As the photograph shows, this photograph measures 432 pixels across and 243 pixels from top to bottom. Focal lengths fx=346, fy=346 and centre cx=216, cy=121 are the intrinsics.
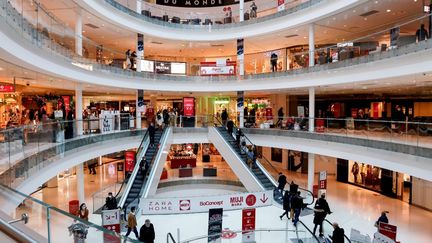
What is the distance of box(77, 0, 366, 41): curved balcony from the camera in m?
17.9

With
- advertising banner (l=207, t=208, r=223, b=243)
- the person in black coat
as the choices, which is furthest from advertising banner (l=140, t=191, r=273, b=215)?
the person in black coat

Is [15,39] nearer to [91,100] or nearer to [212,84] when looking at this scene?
[212,84]

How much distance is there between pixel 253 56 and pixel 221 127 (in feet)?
18.7

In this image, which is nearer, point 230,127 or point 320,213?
point 320,213

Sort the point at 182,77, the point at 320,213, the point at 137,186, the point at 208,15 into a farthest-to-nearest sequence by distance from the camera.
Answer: the point at 208,15 < the point at 182,77 < the point at 137,186 < the point at 320,213

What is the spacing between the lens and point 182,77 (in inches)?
976

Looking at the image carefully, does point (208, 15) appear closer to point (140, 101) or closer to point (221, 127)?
point (140, 101)

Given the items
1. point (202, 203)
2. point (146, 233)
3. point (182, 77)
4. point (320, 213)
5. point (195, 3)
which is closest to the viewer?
point (146, 233)

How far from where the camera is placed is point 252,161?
18.9 meters

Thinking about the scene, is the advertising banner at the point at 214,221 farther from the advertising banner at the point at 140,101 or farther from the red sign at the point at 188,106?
the red sign at the point at 188,106

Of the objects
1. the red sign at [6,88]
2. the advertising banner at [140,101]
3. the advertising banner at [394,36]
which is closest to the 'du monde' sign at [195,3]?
the advertising banner at [140,101]

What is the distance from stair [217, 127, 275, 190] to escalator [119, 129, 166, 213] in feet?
14.3

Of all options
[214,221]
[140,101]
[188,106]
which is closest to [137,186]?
[214,221]

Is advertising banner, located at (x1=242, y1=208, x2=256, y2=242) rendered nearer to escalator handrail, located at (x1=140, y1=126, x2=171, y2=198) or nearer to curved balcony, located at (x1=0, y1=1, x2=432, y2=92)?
escalator handrail, located at (x1=140, y1=126, x2=171, y2=198)
